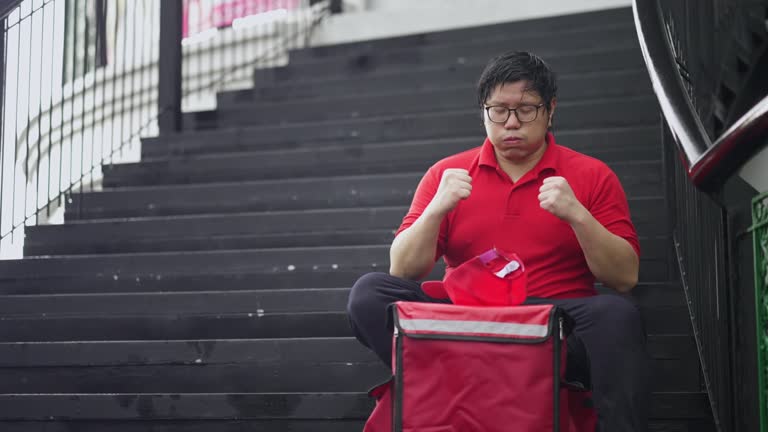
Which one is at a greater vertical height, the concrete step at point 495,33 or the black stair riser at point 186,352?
the concrete step at point 495,33

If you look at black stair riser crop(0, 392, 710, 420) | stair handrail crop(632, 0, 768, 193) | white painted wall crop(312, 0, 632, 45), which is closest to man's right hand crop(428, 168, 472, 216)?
stair handrail crop(632, 0, 768, 193)

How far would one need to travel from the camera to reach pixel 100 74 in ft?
21.8

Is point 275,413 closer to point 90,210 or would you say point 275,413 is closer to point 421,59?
point 90,210

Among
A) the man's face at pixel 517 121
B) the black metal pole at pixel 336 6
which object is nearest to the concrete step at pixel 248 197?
the man's face at pixel 517 121

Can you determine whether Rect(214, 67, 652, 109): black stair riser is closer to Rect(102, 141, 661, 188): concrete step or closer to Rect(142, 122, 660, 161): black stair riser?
Rect(142, 122, 660, 161): black stair riser

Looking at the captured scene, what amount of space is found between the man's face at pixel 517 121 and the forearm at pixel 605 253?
320mm

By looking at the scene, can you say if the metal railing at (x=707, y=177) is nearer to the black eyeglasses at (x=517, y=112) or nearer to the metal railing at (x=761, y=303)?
the metal railing at (x=761, y=303)

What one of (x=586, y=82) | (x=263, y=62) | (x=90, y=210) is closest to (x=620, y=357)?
(x=586, y=82)

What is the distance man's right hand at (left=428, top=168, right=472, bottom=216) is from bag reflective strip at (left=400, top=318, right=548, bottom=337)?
36cm

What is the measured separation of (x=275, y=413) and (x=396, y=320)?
0.86 meters

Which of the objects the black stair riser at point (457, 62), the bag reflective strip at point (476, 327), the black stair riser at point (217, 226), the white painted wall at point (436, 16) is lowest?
the bag reflective strip at point (476, 327)

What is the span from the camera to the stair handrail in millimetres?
1831

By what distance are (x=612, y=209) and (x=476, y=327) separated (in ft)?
1.91

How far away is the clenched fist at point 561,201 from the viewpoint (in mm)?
2412
